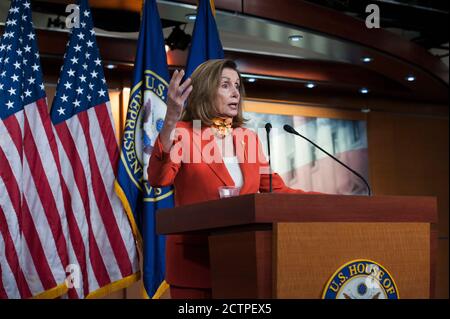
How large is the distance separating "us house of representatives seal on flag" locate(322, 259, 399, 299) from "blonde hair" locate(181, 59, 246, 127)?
39.5 inches

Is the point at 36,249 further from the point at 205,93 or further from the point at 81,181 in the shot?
the point at 205,93

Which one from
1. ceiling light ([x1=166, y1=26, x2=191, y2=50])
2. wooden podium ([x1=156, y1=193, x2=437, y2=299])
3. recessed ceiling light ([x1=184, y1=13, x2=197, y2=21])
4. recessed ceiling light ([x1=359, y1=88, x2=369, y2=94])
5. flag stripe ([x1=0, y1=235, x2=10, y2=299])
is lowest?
flag stripe ([x1=0, y1=235, x2=10, y2=299])

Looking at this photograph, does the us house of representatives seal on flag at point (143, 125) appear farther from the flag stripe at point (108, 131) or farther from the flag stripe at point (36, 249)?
the flag stripe at point (36, 249)

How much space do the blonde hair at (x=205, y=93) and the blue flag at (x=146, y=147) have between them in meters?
1.64

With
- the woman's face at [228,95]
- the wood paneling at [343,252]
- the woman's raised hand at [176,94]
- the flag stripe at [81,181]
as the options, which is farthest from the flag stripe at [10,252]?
the wood paneling at [343,252]

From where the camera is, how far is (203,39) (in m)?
4.93

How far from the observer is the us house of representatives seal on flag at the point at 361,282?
7.29ft

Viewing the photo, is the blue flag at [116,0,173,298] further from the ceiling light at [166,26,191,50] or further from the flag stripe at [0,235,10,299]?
the ceiling light at [166,26,191,50]

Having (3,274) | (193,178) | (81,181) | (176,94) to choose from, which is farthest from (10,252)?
(176,94)

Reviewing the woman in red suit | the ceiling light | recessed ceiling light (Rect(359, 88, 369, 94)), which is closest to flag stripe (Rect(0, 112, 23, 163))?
the woman in red suit

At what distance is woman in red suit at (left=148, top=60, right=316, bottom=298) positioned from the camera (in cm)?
269

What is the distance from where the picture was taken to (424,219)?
247 cm
